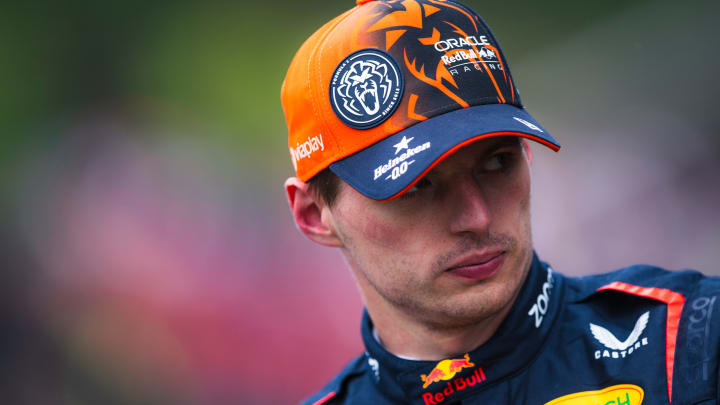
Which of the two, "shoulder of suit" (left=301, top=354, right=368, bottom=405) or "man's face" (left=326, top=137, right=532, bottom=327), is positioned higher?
"man's face" (left=326, top=137, right=532, bottom=327)

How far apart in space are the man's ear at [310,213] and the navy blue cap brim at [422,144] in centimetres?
22

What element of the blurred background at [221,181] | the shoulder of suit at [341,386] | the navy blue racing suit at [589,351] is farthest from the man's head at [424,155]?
the blurred background at [221,181]

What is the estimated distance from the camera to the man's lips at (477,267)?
157 centimetres

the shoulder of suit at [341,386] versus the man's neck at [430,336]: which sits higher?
the man's neck at [430,336]

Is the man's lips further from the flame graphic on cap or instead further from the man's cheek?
the flame graphic on cap

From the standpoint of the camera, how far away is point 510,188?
1628mm

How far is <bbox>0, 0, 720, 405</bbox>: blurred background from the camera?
4355mm

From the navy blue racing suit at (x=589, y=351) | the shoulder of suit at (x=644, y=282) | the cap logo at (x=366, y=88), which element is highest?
the cap logo at (x=366, y=88)

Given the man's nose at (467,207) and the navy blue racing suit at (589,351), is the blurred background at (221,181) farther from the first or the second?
the man's nose at (467,207)

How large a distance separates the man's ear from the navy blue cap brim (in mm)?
224

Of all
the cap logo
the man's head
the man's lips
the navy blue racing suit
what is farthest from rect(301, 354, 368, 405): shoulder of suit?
the cap logo

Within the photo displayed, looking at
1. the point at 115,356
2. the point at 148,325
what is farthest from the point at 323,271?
the point at 115,356

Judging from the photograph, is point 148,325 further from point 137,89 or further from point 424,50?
point 424,50

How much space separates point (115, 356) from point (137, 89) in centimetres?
229
